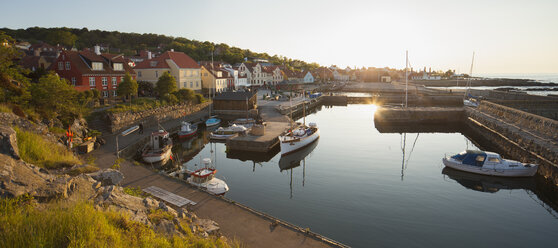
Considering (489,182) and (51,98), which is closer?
(489,182)

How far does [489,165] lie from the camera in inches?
926

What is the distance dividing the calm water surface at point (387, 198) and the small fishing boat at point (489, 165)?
662 mm

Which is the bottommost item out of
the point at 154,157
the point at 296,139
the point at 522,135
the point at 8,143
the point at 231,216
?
the point at 154,157

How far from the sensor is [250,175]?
24094mm

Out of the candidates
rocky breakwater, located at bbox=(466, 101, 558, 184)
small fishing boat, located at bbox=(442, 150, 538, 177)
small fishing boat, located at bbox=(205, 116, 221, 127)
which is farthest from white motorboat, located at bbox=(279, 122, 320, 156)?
rocky breakwater, located at bbox=(466, 101, 558, 184)

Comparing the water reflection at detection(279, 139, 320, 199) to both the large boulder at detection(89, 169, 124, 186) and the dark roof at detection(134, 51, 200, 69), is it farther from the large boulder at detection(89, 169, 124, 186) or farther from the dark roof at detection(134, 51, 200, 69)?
the dark roof at detection(134, 51, 200, 69)

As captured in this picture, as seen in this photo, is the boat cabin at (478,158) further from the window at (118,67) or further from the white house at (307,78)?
the white house at (307,78)

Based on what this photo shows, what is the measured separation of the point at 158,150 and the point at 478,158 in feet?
90.1

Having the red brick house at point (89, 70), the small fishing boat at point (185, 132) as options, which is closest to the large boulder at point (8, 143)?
the small fishing boat at point (185, 132)

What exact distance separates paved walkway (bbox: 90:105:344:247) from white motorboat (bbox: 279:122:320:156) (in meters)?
13.4

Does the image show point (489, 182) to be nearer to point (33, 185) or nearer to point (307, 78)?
point (33, 185)

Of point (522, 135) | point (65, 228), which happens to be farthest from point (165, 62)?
point (65, 228)

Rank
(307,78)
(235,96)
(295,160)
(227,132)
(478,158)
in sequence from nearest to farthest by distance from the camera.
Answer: (478,158), (295,160), (227,132), (235,96), (307,78)

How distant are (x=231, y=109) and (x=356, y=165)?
28.8m
